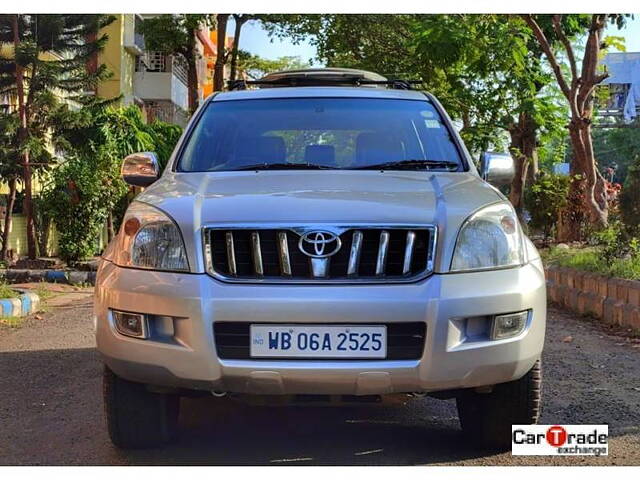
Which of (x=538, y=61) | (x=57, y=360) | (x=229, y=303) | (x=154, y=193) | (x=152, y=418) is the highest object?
(x=538, y=61)

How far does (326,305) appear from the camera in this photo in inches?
132

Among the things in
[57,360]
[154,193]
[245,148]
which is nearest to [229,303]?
[154,193]

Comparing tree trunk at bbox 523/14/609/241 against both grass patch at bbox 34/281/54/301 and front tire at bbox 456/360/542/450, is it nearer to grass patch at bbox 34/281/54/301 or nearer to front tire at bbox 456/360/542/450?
grass patch at bbox 34/281/54/301

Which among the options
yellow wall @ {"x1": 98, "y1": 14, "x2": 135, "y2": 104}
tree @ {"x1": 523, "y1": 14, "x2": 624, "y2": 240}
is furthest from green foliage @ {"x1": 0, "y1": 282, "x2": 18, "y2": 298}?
yellow wall @ {"x1": 98, "y1": 14, "x2": 135, "y2": 104}

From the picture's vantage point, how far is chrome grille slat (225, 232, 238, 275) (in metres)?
3.48

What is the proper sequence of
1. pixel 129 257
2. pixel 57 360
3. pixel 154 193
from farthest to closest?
pixel 57 360, pixel 154 193, pixel 129 257

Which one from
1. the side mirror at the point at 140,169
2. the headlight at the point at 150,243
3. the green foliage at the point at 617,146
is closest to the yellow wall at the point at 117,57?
the side mirror at the point at 140,169

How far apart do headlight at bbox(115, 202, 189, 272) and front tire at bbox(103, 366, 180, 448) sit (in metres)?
0.55

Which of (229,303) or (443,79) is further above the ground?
(443,79)

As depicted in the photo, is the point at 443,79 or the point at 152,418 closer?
the point at 152,418

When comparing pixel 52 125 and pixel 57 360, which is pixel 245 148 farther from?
pixel 52 125

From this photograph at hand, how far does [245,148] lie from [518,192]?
41.5 ft

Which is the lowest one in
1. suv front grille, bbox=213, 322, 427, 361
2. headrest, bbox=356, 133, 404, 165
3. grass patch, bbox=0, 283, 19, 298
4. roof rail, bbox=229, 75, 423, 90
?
grass patch, bbox=0, 283, 19, 298

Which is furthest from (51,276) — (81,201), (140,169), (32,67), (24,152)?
(140,169)
